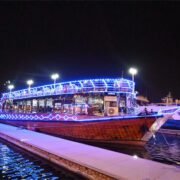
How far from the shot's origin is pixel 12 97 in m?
39.6

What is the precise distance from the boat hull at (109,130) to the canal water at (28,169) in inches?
256

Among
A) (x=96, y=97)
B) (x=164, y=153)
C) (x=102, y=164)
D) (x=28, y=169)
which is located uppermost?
(x=96, y=97)

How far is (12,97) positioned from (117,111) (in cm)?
2101

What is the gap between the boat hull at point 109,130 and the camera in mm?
19500

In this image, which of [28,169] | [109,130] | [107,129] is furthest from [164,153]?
[28,169]

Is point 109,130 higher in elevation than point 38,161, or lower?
higher

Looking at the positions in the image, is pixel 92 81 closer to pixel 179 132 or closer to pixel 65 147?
pixel 65 147

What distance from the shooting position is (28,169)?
12.3m

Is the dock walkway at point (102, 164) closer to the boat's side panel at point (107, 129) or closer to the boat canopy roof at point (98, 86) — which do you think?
the boat's side panel at point (107, 129)

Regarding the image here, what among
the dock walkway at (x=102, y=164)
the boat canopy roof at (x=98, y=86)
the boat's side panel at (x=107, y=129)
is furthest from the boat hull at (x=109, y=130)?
the dock walkway at (x=102, y=164)

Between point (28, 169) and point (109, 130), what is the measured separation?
910 centimetres

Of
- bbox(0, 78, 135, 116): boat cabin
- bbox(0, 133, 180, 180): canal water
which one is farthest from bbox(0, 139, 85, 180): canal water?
bbox(0, 78, 135, 116): boat cabin

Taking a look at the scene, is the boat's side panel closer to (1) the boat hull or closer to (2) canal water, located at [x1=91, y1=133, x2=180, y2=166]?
(1) the boat hull

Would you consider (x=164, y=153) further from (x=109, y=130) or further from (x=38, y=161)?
(x=38, y=161)
